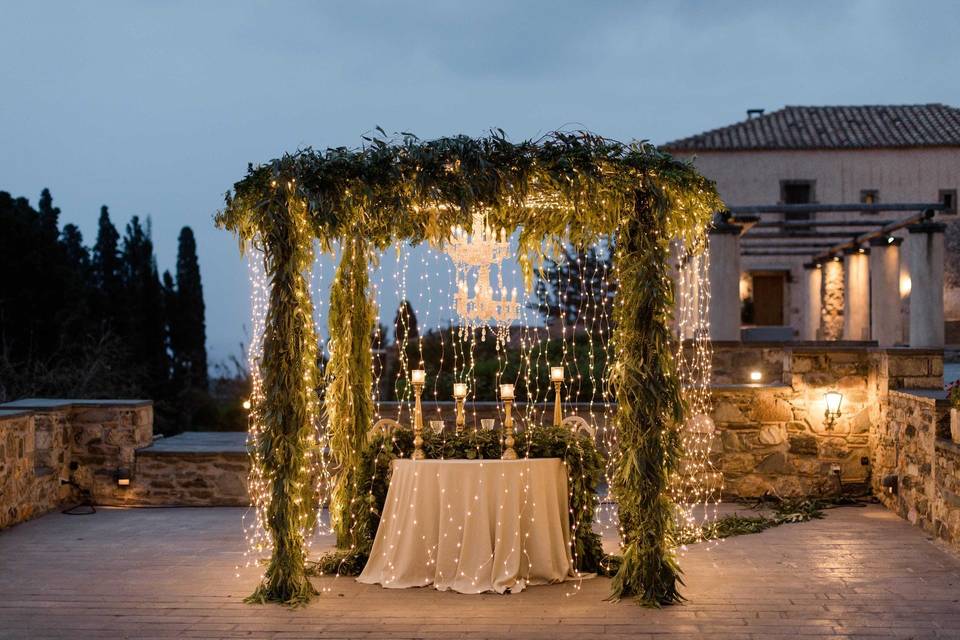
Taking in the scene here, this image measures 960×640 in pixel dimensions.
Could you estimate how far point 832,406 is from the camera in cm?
868

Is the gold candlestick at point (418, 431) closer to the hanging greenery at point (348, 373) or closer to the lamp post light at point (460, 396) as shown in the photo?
the lamp post light at point (460, 396)

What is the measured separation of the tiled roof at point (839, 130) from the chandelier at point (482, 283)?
16.1 m

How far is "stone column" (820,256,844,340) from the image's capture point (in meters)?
22.0

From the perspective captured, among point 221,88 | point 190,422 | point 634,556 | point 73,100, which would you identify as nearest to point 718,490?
point 634,556

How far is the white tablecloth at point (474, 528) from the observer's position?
5.76m

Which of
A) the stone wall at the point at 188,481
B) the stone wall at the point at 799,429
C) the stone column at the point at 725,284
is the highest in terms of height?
the stone column at the point at 725,284

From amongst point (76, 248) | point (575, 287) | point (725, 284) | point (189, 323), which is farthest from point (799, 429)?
point (575, 287)

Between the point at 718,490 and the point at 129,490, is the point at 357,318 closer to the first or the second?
the point at 129,490

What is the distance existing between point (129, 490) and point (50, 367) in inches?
361

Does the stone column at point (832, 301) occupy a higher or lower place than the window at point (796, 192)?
lower

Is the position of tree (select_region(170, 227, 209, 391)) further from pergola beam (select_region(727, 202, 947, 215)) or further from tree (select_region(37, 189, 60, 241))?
pergola beam (select_region(727, 202, 947, 215))

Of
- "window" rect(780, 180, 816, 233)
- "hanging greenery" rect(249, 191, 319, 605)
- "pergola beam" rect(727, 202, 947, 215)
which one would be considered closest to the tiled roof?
"window" rect(780, 180, 816, 233)

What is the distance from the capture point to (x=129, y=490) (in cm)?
898

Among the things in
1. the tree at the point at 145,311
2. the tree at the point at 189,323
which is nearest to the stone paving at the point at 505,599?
the tree at the point at 145,311
